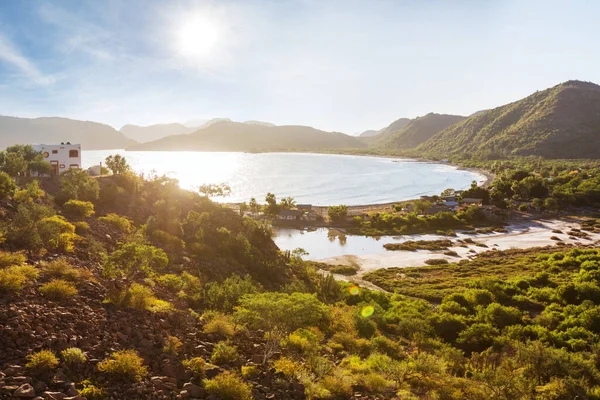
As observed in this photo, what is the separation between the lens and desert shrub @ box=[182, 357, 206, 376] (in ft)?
45.0

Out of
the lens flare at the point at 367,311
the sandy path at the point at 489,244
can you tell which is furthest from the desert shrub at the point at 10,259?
the sandy path at the point at 489,244

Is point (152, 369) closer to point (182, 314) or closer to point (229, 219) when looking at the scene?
point (182, 314)

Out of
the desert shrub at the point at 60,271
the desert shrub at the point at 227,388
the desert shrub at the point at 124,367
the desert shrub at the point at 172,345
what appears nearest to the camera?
the desert shrub at the point at 124,367

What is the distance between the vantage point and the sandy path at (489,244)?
2519 inches

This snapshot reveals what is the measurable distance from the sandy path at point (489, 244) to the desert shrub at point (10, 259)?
45508mm

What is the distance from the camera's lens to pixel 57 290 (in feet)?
49.4

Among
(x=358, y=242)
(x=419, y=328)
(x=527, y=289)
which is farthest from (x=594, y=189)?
(x=419, y=328)

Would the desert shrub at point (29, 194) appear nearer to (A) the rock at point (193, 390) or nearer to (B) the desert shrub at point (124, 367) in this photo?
(B) the desert shrub at point (124, 367)

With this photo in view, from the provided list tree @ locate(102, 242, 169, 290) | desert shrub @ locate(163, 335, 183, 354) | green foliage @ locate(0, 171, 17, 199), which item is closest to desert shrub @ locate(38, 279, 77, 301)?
tree @ locate(102, 242, 169, 290)

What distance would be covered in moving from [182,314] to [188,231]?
17351mm

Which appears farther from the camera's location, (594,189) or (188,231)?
(594,189)

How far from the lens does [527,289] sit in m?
41.2

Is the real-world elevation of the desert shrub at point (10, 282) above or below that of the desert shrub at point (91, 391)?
above

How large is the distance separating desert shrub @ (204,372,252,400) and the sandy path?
44.1 meters
